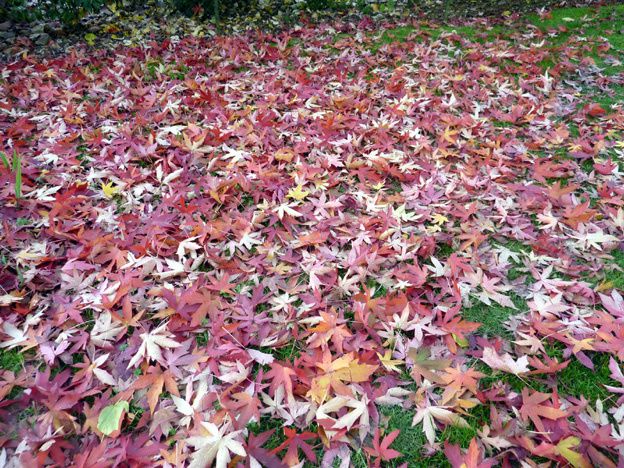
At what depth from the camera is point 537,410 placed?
150 centimetres

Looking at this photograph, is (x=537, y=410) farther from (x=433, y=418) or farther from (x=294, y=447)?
(x=294, y=447)

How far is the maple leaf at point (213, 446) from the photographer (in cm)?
135

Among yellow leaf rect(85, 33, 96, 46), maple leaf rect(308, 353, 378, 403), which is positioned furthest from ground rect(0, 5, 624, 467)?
yellow leaf rect(85, 33, 96, 46)

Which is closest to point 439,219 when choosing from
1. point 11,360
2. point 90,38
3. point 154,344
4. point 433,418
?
point 433,418

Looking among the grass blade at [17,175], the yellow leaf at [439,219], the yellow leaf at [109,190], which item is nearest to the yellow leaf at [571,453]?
the yellow leaf at [439,219]

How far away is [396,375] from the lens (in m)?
1.68

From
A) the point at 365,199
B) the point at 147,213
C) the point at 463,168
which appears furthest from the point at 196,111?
the point at 463,168

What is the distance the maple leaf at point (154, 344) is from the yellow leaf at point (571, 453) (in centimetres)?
141

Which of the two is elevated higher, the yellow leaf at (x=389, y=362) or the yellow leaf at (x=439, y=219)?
the yellow leaf at (x=439, y=219)

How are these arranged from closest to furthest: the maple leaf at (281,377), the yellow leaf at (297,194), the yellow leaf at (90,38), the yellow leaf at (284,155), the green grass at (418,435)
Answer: the green grass at (418,435)
the maple leaf at (281,377)
the yellow leaf at (297,194)
the yellow leaf at (284,155)
the yellow leaf at (90,38)

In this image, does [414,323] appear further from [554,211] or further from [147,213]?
[147,213]

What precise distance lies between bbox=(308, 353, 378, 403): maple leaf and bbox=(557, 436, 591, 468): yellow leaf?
65 centimetres

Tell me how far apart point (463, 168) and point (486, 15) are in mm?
3942

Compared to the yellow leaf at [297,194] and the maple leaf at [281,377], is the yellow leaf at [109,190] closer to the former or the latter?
Answer: the yellow leaf at [297,194]
